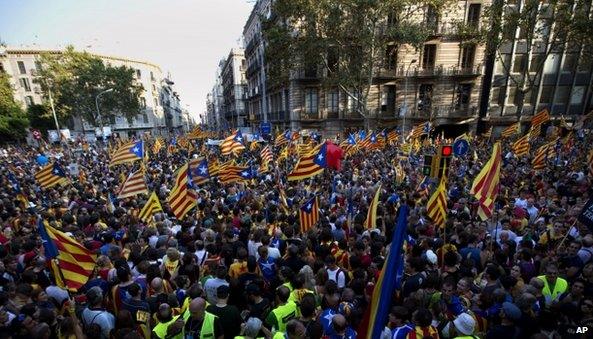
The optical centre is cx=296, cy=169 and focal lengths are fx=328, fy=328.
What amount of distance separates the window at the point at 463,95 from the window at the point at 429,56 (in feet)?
11.1

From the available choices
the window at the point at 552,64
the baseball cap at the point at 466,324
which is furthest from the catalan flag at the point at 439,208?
the window at the point at 552,64

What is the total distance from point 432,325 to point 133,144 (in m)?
11.6

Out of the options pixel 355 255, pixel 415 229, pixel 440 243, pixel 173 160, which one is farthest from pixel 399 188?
pixel 173 160

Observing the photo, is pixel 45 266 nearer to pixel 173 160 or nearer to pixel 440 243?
pixel 440 243

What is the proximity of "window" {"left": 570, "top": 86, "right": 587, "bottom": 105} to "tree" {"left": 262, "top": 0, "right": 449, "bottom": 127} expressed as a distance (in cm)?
1559

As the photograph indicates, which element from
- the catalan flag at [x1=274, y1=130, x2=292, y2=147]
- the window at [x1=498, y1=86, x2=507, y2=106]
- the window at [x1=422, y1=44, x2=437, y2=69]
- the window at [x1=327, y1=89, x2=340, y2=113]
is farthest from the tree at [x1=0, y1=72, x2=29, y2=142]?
the window at [x1=498, y1=86, x2=507, y2=106]

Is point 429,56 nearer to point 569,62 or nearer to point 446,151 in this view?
point 569,62

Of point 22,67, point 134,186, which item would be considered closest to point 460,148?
point 134,186

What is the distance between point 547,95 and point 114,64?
65.0 metres

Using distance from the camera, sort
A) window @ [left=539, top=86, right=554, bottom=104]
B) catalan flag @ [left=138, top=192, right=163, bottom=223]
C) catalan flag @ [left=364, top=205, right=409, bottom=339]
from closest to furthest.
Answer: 1. catalan flag @ [left=364, top=205, right=409, bottom=339]
2. catalan flag @ [left=138, top=192, right=163, bottom=223]
3. window @ [left=539, top=86, right=554, bottom=104]

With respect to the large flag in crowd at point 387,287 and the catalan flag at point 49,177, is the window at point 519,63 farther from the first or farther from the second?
the catalan flag at point 49,177

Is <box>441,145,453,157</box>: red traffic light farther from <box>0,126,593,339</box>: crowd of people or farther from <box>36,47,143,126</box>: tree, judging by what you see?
<box>36,47,143,126</box>: tree

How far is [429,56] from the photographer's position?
30.2m

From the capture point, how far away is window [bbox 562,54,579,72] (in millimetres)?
27922
